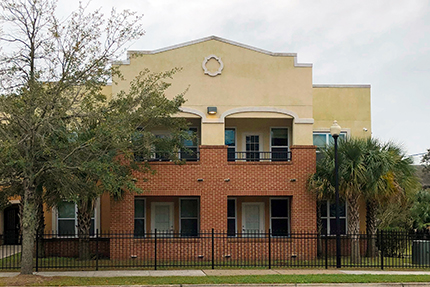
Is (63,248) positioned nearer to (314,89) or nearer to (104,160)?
(104,160)

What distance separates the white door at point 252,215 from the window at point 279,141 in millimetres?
2254

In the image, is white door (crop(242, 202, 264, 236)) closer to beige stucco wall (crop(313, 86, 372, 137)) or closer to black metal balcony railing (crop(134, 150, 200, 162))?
black metal balcony railing (crop(134, 150, 200, 162))

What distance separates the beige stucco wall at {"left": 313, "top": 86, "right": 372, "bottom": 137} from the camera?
27266 mm

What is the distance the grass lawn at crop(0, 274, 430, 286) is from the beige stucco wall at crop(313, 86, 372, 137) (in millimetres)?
10506

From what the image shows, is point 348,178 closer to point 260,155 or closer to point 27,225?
point 260,155

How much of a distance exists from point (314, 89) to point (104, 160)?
43.6ft

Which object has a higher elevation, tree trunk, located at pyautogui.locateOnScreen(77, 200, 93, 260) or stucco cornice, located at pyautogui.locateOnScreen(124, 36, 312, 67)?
stucco cornice, located at pyautogui.locateOnScreen(124, 36, 312, 67)

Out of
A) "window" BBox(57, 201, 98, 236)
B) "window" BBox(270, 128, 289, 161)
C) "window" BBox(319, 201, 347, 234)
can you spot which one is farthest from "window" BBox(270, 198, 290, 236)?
"window" BBox(57, 201, 98, 236)

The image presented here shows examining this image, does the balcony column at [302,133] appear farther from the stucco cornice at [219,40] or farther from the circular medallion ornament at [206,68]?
the circular medallion ornament at [206,68]

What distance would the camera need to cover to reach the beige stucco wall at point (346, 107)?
27.3 meters

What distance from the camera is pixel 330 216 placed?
26.4 meters

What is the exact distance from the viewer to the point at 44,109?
647 inches

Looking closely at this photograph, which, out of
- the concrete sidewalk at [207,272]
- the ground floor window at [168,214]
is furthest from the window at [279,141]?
the concrete sidewalk at [207,272]

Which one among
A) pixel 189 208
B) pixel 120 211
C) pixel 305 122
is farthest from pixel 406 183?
pixel 120 211
